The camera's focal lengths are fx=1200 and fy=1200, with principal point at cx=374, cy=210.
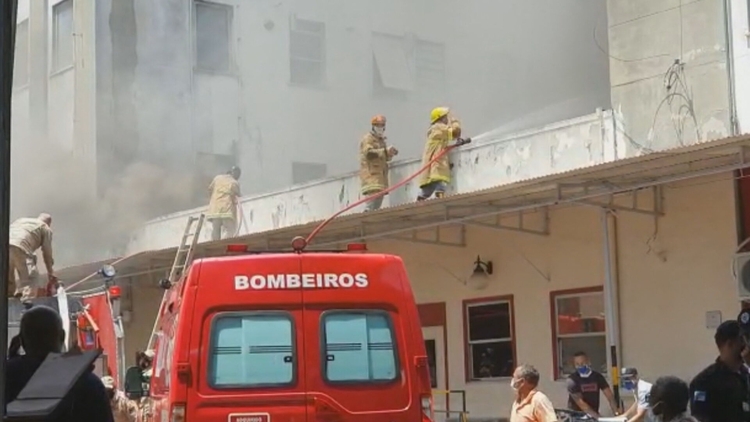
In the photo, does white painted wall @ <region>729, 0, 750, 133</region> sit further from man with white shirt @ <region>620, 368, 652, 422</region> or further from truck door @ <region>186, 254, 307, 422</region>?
truck door @ <region>186, 254, 307, 422</region>

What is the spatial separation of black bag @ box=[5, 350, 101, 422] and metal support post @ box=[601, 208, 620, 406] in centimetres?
939

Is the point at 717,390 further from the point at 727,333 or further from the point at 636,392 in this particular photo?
the point at 636,392

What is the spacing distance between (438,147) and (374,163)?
1.29m

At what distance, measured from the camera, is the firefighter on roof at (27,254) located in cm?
1105

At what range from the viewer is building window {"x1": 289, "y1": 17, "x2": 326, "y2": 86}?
88.4 ft

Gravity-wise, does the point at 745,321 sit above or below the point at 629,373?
above

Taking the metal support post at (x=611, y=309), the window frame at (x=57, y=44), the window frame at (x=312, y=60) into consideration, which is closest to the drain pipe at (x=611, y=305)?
the metal support post at (x=611, y=309)

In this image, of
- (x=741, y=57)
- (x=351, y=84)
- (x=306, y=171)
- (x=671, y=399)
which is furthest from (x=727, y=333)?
Result: (x=351, y=84)

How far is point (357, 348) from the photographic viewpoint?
7.48m

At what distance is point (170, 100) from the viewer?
25609 mm

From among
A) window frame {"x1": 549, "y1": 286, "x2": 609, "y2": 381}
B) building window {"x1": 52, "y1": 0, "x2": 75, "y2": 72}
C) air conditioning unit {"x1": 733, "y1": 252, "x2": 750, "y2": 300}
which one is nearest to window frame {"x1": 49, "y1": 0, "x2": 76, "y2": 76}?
building window {"x1": 52, "y1": 0, "x2": 75, "y2": 72}

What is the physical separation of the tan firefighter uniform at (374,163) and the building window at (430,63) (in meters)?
11.7

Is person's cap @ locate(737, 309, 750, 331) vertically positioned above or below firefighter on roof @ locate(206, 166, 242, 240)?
below

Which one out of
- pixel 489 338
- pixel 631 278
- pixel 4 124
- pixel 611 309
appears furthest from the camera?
pixel 489 338
